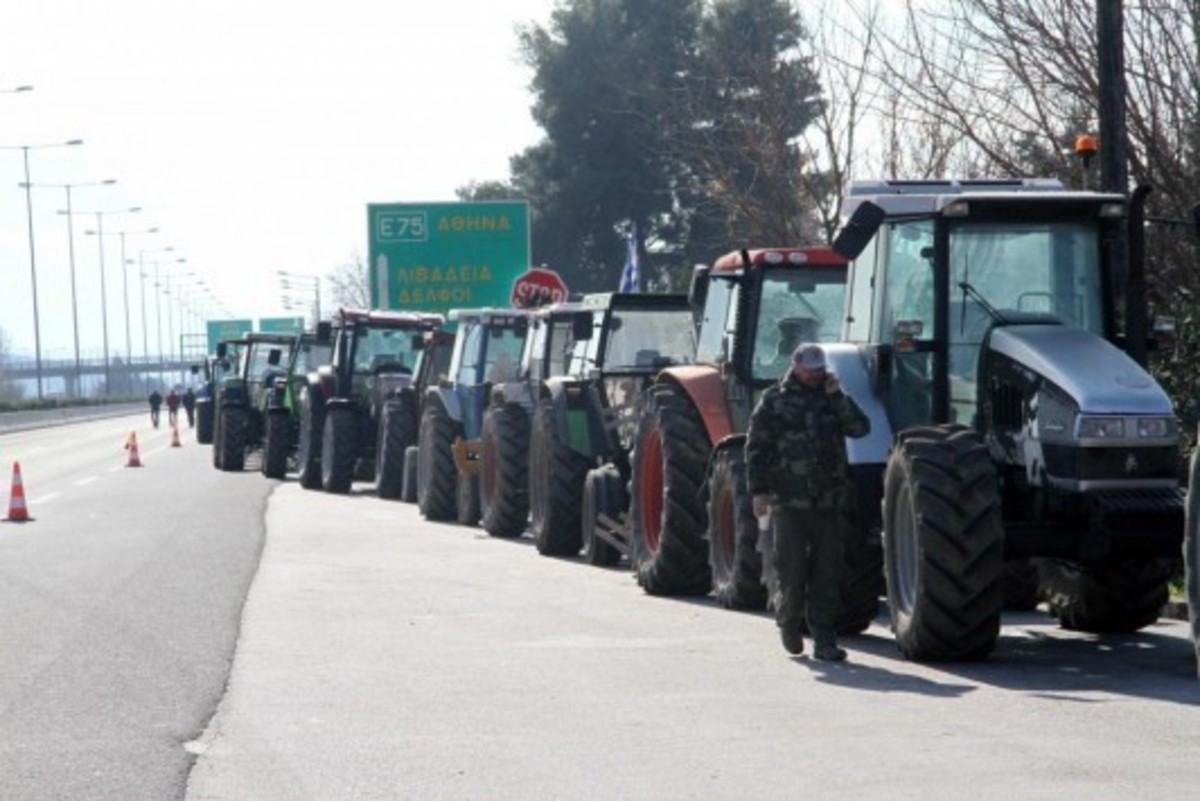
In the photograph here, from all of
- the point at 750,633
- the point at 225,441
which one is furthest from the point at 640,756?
the point at 225,441

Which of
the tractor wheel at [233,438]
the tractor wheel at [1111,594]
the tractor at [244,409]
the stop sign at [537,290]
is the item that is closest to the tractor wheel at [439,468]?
the stop sign at [537,290]

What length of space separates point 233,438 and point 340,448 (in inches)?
355

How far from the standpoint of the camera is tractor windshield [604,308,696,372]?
2222 centimetres

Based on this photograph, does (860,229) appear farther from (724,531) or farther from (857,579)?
(724,531)

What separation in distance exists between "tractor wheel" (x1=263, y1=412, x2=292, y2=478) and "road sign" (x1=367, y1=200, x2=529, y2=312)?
4090 millimetres

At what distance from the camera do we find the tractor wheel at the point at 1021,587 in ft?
52.4

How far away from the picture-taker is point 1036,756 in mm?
10039

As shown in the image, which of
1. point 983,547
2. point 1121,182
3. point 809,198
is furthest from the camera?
point 809,198

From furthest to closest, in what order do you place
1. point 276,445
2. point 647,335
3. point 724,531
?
point 276,445 → point 647,335 → point 724,531

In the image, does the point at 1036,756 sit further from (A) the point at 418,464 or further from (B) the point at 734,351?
(A) the point at 418,464

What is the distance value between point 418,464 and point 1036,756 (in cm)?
1979

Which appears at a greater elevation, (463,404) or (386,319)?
(386,319)

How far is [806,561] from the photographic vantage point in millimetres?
13906

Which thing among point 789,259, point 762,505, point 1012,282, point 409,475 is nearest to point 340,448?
point 409,475
